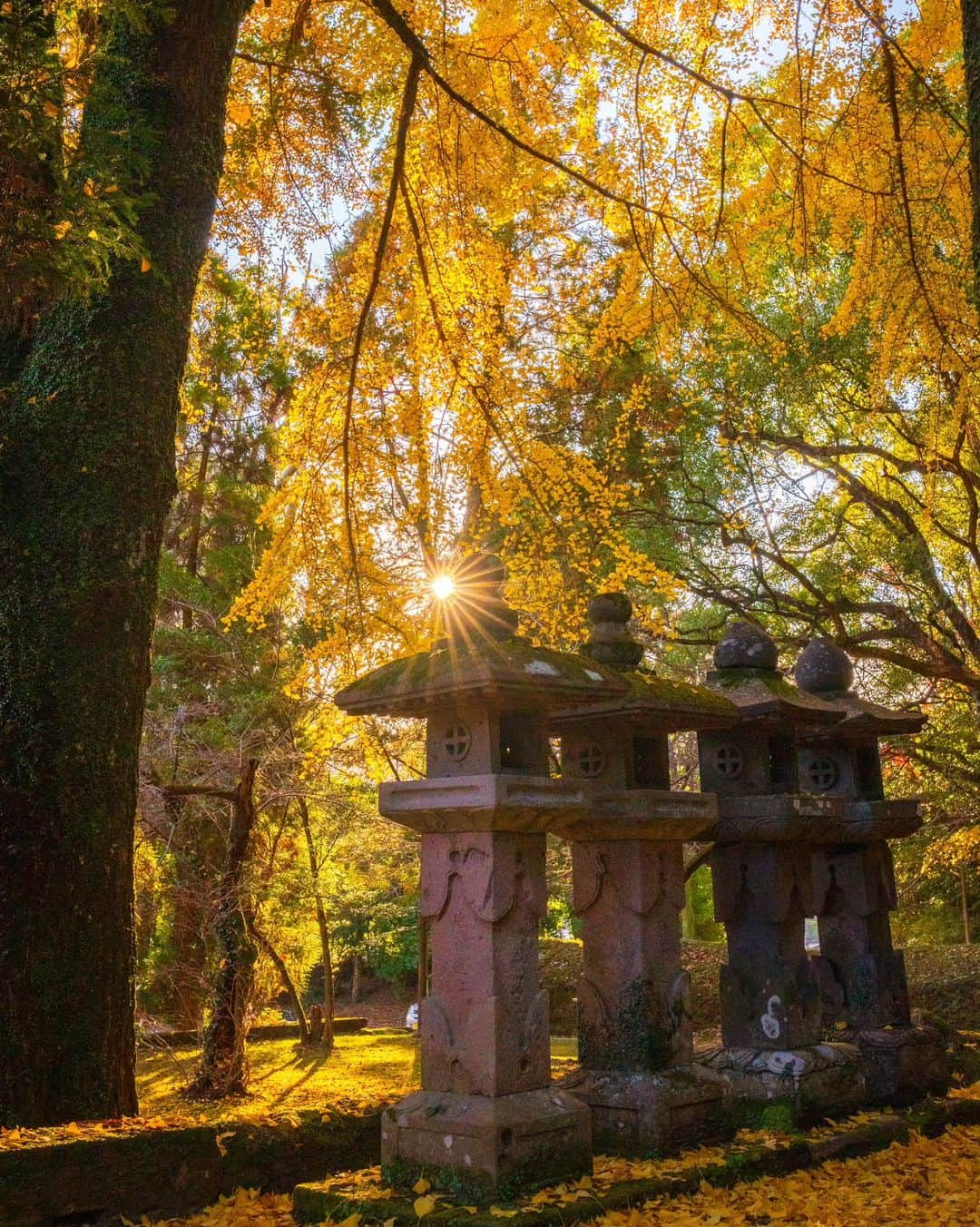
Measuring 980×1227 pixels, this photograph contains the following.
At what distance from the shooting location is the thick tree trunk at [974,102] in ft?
7.61

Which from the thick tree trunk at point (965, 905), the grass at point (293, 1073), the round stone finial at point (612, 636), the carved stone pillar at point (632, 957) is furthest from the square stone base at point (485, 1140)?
the thick tree trunk at point (965, 905)

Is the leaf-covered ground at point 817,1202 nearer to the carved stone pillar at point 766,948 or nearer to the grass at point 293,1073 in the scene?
the carved stone pillar at point 766,948

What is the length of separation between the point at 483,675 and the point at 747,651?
2504 millimetres

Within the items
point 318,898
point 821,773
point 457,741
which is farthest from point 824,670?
point 318,898

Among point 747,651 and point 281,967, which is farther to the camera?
point 281,967

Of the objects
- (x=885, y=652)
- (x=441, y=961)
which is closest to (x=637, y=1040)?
(x=441, y=961)

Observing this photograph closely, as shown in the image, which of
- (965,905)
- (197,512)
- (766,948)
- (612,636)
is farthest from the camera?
(965,905)

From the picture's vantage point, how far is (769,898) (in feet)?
17.6

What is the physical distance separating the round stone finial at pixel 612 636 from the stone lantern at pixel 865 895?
60.4 inches

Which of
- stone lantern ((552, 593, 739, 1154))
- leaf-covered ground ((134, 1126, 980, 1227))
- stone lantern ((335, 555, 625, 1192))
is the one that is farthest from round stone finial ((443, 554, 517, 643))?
leaf-covered ground ((134, 1126, 980, 1227))

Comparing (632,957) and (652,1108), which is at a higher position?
(632,957)

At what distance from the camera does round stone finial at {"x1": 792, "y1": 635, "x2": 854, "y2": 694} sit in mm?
6496

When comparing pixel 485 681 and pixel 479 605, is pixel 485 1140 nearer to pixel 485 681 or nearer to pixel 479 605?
pixel 485 681

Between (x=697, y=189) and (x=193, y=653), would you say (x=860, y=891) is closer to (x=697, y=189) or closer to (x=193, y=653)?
(x=697, y=189)
